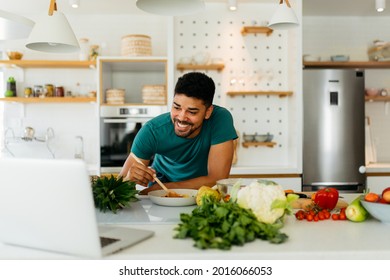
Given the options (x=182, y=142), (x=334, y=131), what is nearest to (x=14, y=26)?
(x=182, y=142)

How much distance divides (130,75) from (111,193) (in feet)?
10.6

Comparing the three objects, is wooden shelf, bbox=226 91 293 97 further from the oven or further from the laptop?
the laptop

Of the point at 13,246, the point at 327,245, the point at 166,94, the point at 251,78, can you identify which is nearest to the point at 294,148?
the point at 251,78

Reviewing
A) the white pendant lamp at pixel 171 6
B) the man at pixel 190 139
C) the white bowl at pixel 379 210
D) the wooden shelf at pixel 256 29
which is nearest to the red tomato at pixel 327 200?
the white bowl at pixel 379 210

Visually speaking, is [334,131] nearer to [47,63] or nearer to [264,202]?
[264,202]

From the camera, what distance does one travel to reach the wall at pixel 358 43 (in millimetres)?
4855

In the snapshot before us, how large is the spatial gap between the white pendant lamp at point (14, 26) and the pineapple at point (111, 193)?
820 mm

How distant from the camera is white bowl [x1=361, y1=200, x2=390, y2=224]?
143cm

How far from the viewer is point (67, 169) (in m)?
1.00

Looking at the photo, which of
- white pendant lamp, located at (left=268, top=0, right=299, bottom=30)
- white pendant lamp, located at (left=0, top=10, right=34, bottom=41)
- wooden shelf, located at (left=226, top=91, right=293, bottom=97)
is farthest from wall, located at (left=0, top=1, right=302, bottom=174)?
white pendant lamp, located at (left=0, top=10, right=34, bottom=41)

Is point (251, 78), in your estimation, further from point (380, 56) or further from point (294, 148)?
point (380, 56)

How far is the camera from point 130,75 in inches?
185

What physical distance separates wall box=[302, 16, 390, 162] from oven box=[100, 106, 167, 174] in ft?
6.95
